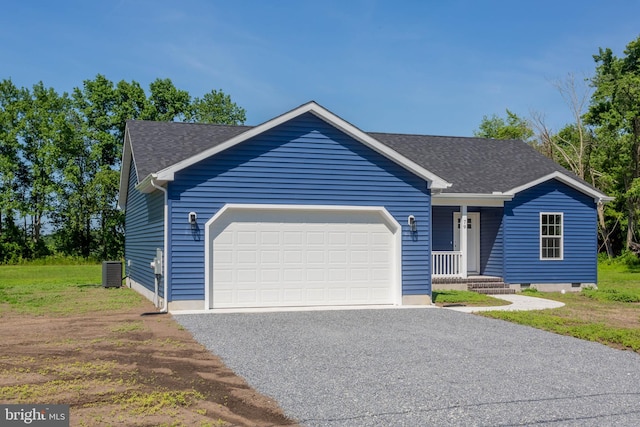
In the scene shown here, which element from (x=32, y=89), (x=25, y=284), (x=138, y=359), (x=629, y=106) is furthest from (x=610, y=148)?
(x=32, y=89)

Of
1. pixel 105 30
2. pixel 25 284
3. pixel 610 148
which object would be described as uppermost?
pixel 105 30

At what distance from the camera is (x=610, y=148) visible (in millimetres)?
33625

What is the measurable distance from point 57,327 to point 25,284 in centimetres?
1175

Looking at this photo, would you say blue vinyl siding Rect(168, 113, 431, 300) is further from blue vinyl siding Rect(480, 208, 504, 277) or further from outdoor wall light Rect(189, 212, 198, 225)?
blue vinyl siding Rect(480, 208, 504, 277)

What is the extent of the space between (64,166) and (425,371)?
36.7 meters

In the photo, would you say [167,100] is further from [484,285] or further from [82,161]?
[484,285]

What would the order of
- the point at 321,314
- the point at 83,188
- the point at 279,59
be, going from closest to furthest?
the point at 321,314 → the point at 279,59 → the point at 83,188

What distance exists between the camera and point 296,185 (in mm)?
14594

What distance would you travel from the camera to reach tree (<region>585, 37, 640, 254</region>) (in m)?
31.0

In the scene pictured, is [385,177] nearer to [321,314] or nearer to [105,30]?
[321,314]

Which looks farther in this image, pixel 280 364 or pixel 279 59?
pixel 279 59

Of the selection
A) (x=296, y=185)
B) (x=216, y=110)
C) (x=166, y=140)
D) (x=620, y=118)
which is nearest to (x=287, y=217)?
(x=296, y=185)

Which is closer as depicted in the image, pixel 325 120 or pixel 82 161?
pixel 325 120

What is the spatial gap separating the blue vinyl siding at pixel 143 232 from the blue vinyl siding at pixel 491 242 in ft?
34.0
